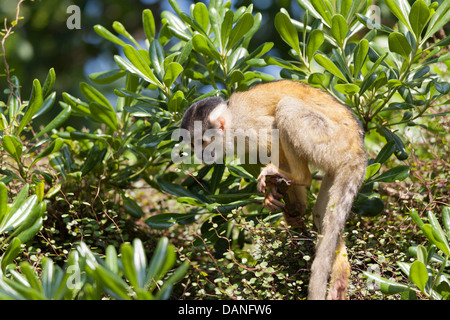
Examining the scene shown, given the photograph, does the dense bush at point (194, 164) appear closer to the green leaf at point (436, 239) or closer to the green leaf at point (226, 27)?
the green leaf at point (226, 27)

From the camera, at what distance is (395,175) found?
322 centimetres

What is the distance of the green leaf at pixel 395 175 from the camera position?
319 cm

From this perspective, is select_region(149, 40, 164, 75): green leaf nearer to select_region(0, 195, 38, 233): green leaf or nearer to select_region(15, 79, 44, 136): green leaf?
select_region(15, 79, 44, 136): green leaf

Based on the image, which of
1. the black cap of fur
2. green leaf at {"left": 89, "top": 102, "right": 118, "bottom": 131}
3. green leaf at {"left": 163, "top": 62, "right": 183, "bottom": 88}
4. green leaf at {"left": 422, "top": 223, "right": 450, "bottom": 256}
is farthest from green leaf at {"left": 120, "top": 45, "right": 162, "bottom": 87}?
green leaf at {"left": 422, "top": 223, "right": 450, "bottom": 256}

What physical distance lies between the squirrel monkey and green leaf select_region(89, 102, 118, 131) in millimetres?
614

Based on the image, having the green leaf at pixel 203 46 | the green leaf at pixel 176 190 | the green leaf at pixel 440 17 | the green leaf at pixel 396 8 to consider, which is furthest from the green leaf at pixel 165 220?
the green leaf at pixel 440 17

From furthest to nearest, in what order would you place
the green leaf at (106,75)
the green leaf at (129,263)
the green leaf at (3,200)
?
1. the green leaf at (106,75)
2. the green leaf at (3,200)
3. the green leaf at (129,263)

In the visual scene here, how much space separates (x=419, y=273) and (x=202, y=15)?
2.28 meters

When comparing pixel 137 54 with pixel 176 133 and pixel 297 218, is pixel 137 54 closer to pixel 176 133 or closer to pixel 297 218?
pixel 176 133

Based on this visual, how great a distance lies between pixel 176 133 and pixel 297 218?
105cm

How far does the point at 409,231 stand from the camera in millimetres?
3275

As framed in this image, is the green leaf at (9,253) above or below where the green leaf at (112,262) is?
below

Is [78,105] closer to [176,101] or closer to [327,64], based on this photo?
[176,101]

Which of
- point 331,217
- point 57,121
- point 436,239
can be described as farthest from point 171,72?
point 436,239
